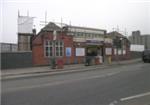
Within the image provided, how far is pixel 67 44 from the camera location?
29.9m

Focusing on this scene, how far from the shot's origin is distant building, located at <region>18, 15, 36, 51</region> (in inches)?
1302

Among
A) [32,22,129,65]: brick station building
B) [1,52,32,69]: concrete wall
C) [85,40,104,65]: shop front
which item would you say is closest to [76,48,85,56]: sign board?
[32,22,129,65]: brick station building

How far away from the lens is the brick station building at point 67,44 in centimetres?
2739

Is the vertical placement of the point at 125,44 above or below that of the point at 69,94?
above

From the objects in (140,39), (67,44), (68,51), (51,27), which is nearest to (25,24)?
(51,27)

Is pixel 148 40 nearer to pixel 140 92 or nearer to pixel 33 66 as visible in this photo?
pixel 33 66

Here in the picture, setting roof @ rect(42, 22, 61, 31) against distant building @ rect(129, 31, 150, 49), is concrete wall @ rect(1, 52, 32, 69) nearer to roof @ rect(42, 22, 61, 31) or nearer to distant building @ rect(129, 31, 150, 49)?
roof @ rect(42, 22, 61, 31)

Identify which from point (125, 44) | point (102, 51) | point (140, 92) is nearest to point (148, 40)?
point (125, 44)

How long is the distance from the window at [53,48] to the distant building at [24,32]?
5732 millimetres

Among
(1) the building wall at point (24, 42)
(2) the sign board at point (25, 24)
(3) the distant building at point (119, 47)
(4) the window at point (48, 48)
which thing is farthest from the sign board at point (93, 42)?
(2) the sign board at point (25, 24)

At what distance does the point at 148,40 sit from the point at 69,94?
6243cm

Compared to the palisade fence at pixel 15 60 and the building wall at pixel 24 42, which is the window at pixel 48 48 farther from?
the building wall at pixel 24 42

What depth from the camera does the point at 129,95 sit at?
8.70 m

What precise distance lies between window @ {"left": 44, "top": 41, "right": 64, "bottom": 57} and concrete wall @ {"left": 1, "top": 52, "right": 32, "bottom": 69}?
3.26m
